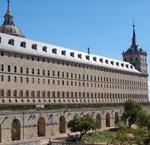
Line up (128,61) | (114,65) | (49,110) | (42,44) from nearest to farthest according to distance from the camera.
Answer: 1. (49,110)
2. (42,44)
3. (114,65)
4. (128,61)

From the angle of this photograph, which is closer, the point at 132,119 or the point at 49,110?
the point at 49,110

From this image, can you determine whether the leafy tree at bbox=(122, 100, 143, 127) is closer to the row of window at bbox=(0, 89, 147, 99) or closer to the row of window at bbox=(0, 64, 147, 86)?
the row of window at bbox=(0, 89, 147, 99)

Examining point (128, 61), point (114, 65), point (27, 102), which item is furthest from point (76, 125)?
point (128, 61)

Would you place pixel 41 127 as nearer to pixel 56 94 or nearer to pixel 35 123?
pixel 35 123

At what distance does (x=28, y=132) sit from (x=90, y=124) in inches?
367

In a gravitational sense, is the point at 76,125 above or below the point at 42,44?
below

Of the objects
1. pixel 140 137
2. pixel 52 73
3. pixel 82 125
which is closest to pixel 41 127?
pixel 82 125

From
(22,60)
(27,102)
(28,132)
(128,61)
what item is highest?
(128,61)

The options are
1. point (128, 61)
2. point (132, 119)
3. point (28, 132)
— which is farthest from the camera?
point (128, 61)

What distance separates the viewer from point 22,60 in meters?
74.9

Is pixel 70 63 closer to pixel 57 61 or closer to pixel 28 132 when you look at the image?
pixel 57 61

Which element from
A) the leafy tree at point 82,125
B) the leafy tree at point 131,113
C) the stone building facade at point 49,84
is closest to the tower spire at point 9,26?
the stone building facade at point 49,84

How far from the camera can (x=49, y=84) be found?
3263 inches

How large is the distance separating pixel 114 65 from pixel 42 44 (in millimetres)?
32951
